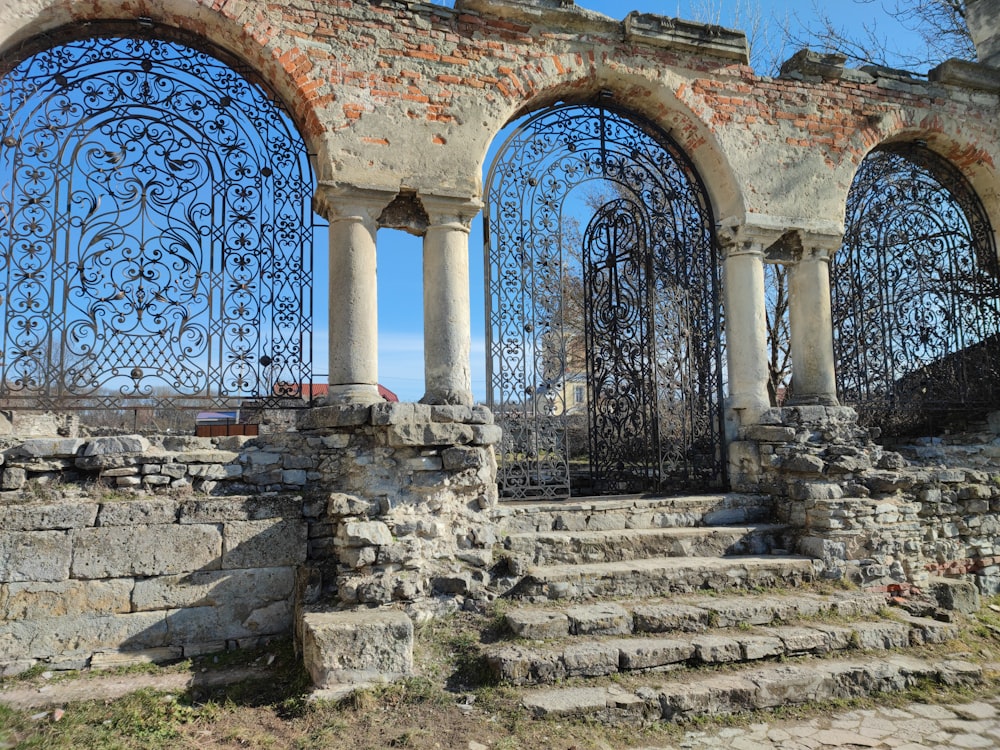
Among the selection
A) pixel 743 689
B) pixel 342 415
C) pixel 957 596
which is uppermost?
pixel 342 415

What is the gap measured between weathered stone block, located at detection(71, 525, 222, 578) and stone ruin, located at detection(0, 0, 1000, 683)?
0.01m

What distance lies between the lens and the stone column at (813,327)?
24.5 ft

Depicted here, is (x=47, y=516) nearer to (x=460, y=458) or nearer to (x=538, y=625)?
(x=460, y=458)

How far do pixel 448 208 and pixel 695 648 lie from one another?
4.06 meters

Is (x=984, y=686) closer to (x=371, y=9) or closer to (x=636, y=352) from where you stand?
(x=636, y=352)

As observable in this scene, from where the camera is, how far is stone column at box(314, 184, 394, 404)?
5.85 m

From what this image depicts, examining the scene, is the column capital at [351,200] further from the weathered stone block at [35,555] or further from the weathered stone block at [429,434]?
the weathered stone block at [35,555]

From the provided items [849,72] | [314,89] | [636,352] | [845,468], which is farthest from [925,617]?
[314,89]

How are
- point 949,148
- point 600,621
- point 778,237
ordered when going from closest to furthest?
point 600,621
point 778,237
point 949,148

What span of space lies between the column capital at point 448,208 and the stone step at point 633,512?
2.57 m

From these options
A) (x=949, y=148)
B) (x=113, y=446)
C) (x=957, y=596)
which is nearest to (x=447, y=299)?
(x=113, y=446)

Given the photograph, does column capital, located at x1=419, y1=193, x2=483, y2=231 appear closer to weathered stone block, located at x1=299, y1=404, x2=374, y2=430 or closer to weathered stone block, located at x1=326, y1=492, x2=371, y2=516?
weathered stone block, located at x1=299, y1=404, x2=374, y2=430

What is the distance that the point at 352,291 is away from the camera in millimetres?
5898

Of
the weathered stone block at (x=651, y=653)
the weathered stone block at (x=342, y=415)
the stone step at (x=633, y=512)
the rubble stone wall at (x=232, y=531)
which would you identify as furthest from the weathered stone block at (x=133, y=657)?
the weathered stone block at (x=651, y=653)
